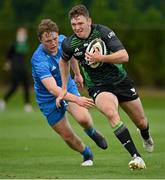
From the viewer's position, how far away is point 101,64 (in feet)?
38.3

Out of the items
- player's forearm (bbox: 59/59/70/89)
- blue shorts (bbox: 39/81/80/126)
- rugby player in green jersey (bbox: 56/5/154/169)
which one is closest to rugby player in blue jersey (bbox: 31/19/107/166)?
blue shorts (bbox: 39/81/80/126)

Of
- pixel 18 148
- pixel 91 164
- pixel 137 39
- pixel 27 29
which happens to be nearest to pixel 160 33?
pixel 137 39

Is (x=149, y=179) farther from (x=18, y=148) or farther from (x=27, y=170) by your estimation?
(x=18, y=148)

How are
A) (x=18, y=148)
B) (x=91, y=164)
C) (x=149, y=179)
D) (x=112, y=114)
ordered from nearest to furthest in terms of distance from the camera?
(x=149, y=179) → (x=112, y=114) → (x=91, y=164) → (x=18, y=148)

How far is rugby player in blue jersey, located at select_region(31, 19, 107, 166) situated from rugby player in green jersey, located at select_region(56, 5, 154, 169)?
0.27 m

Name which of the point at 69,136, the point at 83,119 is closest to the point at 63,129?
the point at 69,136

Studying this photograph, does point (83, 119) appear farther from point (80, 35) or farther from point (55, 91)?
point (80, 35)

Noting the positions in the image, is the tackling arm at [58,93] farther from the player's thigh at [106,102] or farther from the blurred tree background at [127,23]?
the blurred tree background at [127,23]

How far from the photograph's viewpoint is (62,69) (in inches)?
466

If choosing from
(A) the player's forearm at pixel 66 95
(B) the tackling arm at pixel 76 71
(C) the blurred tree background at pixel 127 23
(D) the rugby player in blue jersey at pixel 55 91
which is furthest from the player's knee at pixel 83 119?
(C) the blurred tree background at pixel 127 23

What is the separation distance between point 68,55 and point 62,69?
0.22 m

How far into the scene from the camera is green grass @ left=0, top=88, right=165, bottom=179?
1090 centimetres

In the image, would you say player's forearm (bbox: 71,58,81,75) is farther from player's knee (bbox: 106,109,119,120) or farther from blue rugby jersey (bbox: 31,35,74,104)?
player's knee (bbox: 106,109,119,120)

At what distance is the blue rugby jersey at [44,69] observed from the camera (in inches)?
478
